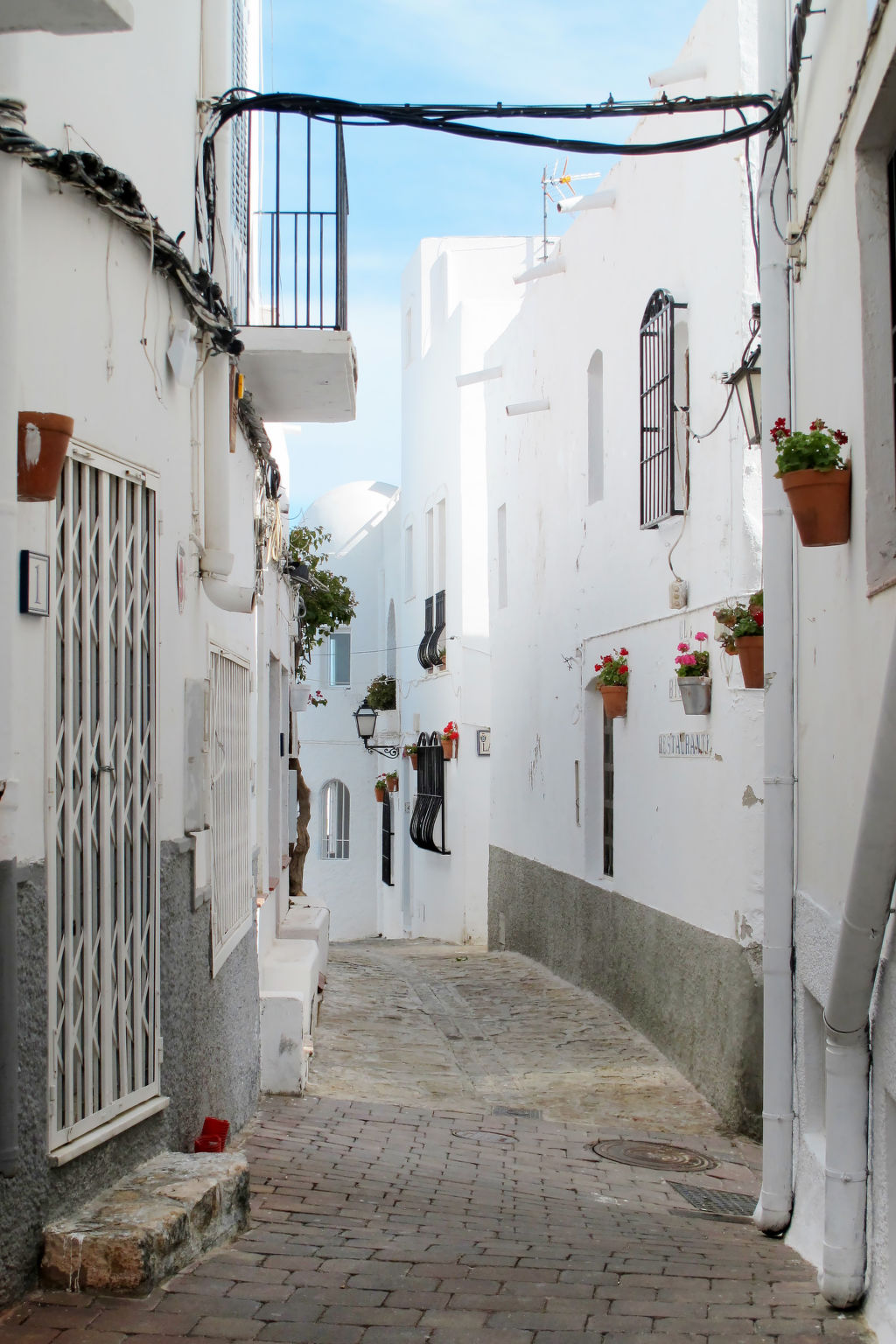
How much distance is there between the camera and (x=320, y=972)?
12461 mm

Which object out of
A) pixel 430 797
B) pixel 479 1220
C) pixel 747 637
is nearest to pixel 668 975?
pixel 747 637

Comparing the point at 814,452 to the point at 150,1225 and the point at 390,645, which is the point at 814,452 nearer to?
the point at 150,1225

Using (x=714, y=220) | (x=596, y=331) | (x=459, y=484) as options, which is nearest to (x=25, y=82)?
(x=714, y=220)

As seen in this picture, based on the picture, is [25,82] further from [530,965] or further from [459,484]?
[459,484]

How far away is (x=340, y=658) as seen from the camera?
94.1 feet

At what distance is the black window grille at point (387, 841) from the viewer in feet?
86.7

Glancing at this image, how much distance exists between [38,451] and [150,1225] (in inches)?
95.7

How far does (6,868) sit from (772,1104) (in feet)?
12.0

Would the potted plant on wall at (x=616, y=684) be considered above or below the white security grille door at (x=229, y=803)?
above

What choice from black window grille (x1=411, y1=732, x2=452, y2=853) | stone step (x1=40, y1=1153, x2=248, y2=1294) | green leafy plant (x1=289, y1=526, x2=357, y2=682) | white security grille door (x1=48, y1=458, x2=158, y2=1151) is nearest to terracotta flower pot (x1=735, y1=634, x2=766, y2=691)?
white security grille door (x1=48, y1=458, x2=158, y2=1151)

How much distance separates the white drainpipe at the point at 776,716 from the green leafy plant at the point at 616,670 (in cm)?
492

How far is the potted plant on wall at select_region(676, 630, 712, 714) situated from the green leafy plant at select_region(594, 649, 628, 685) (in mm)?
1907

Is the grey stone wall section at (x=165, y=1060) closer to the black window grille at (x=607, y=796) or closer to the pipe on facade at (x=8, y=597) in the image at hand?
the pipe on facade at (x=8, y=597)

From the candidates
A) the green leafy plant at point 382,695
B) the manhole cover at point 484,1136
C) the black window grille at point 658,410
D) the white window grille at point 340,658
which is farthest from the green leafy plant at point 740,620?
the white window grille at point 340,658
